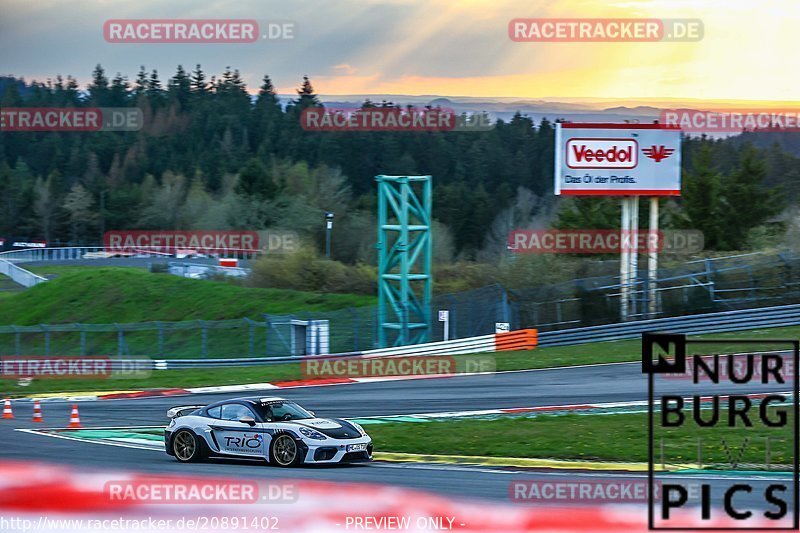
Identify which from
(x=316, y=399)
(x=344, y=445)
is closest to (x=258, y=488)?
(x=344, y=445)

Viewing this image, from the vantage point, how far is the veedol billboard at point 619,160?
119 ft

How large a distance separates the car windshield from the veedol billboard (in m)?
22.1

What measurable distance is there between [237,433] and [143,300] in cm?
4008

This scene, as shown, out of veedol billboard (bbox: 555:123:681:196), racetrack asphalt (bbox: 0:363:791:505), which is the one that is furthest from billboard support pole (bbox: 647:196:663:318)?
racetrack asphalt (bbox: 0:363:791:505)

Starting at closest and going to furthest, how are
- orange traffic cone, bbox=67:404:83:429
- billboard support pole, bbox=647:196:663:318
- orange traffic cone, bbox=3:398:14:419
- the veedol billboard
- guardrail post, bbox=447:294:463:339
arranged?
orange traffic cone, bbox=67:404:83:429 → orange traffic cone, bbox=3:398:14:419 → guardrail post, bbox=447:294:463:339 → billboard support pole, bbox=647:196:663:318 → the veedol billboard

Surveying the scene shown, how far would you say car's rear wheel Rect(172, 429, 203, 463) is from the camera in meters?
16.0

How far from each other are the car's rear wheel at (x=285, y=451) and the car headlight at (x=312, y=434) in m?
0.20

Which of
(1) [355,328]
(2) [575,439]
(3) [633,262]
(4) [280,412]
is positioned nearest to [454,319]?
(1) [355,328]

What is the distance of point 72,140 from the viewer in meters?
129

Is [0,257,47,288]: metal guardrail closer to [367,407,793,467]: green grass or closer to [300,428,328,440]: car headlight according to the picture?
[367,407,793,467]: green grass

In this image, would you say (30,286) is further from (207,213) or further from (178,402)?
(178,402)

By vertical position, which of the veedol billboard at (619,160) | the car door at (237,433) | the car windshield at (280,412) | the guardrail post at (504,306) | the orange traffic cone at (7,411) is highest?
the veedol billboard at (619,160)

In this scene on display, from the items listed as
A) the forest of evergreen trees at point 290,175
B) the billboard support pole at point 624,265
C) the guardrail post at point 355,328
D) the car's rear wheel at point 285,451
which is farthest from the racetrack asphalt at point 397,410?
the forest of evergreen trees at point 290,175

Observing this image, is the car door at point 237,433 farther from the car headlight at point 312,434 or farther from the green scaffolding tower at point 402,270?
the green scaffolding tower at point 402,270
